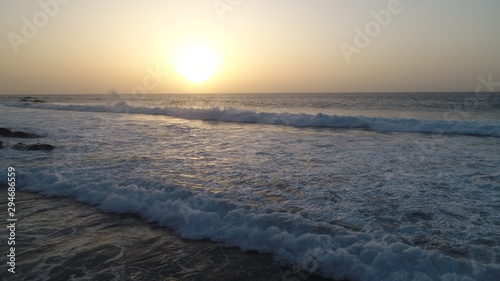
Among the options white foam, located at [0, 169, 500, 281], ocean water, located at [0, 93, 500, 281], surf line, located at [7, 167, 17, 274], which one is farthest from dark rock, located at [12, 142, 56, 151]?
white foam, located at [0, 169, 500, 281]

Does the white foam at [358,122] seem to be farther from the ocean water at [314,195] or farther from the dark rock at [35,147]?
the dark rock at [35,147]

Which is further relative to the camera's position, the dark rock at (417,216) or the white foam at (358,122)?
the white foam at (358,122)

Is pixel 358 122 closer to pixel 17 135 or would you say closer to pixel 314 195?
pixel 314 195

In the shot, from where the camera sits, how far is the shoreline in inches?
177

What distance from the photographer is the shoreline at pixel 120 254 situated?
4496mm

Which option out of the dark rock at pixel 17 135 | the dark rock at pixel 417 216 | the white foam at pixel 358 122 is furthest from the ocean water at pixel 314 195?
A: the white foam at pixel 358 122

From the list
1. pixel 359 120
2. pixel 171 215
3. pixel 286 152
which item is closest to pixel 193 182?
pixel 171 215

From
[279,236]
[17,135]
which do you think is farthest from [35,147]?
[279,236]

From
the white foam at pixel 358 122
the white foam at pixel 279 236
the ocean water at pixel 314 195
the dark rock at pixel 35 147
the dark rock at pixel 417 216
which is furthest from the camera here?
the white foam at pixel 358 122

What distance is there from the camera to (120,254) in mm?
5043

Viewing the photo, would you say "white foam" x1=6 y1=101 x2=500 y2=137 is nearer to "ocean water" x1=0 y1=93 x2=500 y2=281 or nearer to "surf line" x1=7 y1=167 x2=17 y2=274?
"ocean water" x1=0 y1=93 x2=500 y2=281

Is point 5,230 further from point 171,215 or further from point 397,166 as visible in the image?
point 397,166

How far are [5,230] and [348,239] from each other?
6485 millimetres

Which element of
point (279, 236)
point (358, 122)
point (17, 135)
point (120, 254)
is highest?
point (358, 122)
